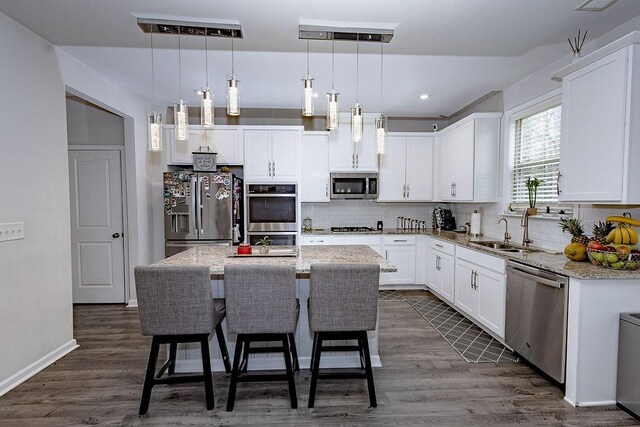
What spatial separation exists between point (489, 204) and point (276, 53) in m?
3.13

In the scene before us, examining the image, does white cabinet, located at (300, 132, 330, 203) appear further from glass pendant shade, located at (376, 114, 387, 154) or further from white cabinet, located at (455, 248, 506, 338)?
glass pendant shade, located at (376, 114, 387, 154)

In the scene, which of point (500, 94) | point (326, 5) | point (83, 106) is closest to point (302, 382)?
point (326, 5)

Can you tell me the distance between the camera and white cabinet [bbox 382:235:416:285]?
475 cm

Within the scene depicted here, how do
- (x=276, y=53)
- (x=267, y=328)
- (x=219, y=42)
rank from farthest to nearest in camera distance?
(x=276, y=53), (x=219, y=42), (x=267, y=328)

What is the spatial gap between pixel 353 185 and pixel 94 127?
11.5ft

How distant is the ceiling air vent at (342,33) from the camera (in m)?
2.48

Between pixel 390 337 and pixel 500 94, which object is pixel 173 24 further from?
pixel 500 94

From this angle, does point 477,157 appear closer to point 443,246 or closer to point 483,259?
point 443,246

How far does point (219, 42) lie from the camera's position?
2.83 m

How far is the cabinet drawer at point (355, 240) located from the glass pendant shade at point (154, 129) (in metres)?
2.82

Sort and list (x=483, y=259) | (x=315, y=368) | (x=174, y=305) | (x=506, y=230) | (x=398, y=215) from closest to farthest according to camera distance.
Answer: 1. (x=174, y=305)
2. (x=315, y=368)
3. (x=483, y=259)
4. (x=506, y=230)
5. (x=398, y=215)

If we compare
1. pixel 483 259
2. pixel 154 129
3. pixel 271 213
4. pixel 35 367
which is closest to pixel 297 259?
pixel 154 129

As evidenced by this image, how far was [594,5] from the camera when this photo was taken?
7.27 ft

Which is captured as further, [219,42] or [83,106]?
[83,106]
